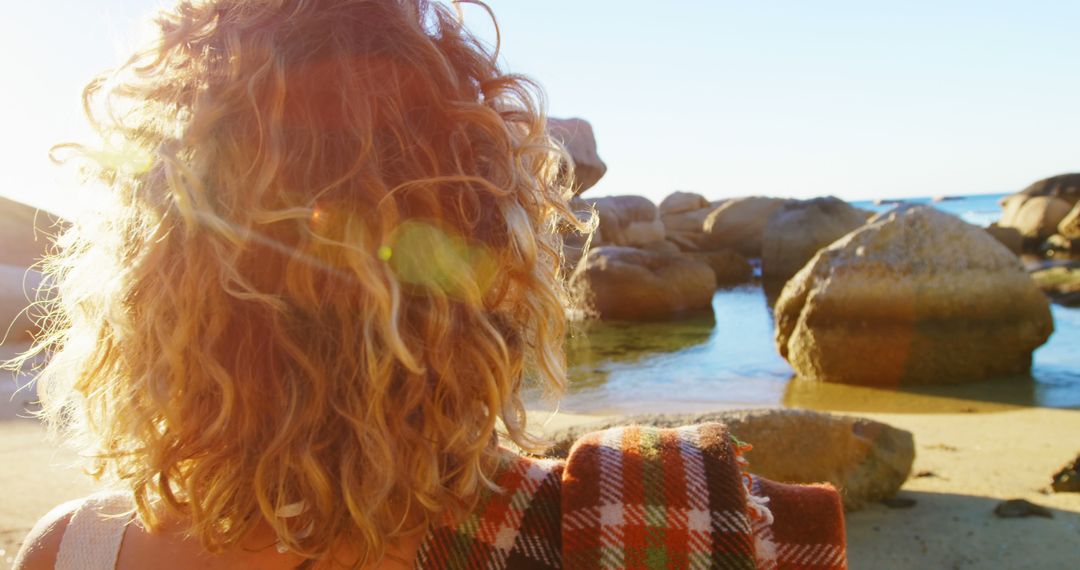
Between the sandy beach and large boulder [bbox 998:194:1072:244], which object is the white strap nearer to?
the sandy beach

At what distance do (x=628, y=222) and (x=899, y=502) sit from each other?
1945 centimetres

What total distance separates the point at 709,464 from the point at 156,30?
3.19ft

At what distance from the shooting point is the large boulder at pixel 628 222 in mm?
22281

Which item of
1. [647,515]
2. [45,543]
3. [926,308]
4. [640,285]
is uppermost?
[647,515]

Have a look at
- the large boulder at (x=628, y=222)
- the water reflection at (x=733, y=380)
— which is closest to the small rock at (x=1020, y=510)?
the water reflection at (x=733, y=380)

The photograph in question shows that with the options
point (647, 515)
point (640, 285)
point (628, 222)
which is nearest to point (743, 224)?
point (628, 222)

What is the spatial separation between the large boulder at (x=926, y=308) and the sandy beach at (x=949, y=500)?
235 centimetres

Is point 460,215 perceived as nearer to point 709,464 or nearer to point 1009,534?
point 709,464

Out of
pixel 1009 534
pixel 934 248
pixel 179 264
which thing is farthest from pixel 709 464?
pixel 934 248

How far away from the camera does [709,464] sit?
3.48 feet

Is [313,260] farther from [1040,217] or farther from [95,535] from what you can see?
[1040,217]

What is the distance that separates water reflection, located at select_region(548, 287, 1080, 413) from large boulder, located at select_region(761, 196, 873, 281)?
6.45 metres

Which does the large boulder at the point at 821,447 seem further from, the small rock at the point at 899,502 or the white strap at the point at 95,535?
the white strap at the point at 95,535

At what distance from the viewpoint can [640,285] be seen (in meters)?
13.7
